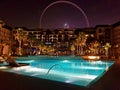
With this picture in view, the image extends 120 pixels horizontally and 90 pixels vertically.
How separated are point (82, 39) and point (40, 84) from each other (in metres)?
77.0

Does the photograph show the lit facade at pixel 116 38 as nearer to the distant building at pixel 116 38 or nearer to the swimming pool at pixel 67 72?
the distant building at pixel 116 38

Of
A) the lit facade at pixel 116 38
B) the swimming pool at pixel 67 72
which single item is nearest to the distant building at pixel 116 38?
the lit facade at pixel 116 38

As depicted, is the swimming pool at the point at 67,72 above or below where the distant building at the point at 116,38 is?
below

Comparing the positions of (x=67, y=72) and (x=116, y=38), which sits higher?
(x=116, y=38)

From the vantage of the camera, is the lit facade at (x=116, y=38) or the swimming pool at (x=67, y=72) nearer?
the swimming pool at (x=67, y=72)

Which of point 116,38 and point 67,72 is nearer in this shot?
point 67,72

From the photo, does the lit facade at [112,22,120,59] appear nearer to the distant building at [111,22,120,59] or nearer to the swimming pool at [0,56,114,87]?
the distant building at [111,22,120,59]

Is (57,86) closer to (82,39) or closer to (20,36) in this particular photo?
(20,36)

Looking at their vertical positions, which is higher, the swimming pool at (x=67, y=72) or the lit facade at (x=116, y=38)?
the lit facade at (x=116, y=38)

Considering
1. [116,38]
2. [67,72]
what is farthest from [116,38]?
[67,72]

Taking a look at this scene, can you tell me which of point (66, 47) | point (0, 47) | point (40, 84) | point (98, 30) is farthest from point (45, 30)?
point (40, 84)

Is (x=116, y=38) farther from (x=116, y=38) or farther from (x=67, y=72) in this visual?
(x=67, y=72)

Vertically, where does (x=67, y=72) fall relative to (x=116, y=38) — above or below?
below

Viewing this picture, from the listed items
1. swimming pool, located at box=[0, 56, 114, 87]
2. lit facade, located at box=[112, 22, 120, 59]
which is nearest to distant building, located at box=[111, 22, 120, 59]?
lit facade, located at box=[112, 22, 120, 59]
